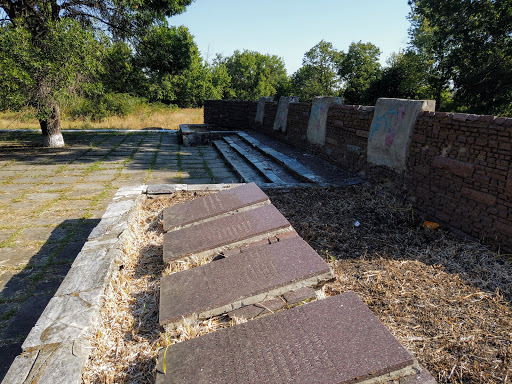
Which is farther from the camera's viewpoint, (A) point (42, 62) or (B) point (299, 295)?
(A) point (42, 62)

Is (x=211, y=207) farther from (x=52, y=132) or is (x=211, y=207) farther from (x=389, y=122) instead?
(x=52, y=132)

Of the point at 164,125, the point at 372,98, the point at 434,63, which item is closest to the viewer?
the point at 164,125

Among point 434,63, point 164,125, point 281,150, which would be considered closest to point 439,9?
point 434,63

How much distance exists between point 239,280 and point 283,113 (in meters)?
7.23

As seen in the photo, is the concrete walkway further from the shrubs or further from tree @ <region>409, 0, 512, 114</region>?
tree @ <region>409, 0, 512, 114</region>

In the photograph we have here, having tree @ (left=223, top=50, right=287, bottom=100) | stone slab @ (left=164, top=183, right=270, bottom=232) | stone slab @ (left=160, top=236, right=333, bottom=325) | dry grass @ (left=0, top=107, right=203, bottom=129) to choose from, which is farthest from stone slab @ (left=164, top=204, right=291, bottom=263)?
tree @ (left=223, top=50, right=287, bottom=100)

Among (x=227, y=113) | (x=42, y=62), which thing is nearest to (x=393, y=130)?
(x=42, y=62)

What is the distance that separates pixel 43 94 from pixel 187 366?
7.81 meters

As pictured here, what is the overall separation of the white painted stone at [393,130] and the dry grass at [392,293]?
0.89 metres

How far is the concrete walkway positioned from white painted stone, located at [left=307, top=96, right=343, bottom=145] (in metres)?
1.88

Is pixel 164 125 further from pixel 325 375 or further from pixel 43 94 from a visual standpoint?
pixel 325 375

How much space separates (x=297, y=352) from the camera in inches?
57.6

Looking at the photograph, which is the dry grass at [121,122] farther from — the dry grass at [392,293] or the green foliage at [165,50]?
the dry grass at [392,293]

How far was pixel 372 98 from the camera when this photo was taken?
65.4 feet
